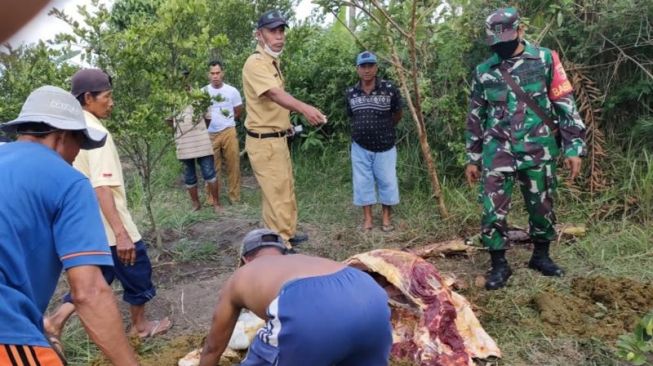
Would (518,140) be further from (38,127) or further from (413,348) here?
(38,127)

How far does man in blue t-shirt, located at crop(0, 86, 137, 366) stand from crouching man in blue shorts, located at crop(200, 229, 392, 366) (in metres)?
0.52

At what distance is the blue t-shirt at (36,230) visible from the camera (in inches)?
74.0

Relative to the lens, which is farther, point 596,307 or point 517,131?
point 517,131

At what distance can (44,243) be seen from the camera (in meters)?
1.97

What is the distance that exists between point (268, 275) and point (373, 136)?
140 inches

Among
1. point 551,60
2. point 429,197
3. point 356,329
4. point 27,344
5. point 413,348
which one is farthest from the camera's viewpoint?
point 429,197

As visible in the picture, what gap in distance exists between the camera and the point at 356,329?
2238mm

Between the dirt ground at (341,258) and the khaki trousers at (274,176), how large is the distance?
0.49 m

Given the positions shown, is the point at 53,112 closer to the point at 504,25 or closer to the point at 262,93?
the point at 262,93

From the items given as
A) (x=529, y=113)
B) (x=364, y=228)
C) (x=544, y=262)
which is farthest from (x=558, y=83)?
(x=364, y=228)

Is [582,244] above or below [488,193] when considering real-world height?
below

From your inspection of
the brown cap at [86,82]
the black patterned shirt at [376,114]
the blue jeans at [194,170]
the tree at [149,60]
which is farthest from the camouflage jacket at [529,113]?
the blue jeans at [194,170]

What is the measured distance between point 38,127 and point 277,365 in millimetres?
1193

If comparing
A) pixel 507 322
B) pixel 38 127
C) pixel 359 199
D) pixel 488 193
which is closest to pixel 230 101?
pixel 359 199
